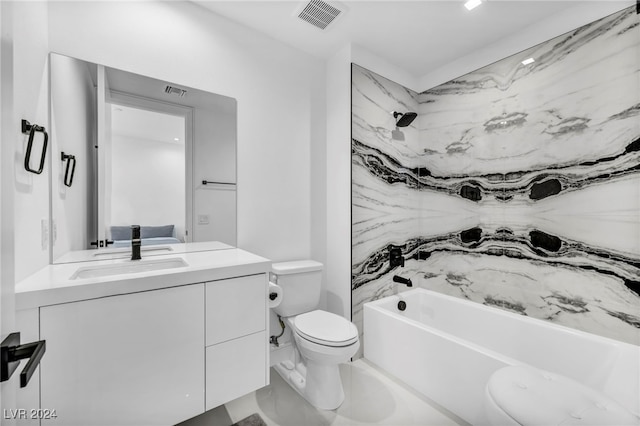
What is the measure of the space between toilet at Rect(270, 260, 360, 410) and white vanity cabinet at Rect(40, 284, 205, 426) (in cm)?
68

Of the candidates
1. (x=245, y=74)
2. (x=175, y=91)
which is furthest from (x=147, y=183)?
(x=245, y=74)

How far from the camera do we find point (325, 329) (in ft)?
5.89

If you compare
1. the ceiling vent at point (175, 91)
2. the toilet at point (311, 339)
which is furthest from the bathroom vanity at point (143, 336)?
the ceiling vent at point (175, 91)

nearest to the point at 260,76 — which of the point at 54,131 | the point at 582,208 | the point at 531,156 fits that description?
the point at 54,131

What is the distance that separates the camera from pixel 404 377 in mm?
1997

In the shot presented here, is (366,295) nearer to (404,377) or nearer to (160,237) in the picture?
Answer: (404,377)

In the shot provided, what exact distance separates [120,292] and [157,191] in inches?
31.0

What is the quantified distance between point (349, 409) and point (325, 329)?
50cm

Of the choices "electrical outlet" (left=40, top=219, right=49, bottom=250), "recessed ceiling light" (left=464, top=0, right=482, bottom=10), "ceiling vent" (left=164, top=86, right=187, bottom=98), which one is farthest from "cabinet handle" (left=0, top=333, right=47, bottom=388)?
"recessed ceiling light" (left=464, top=0, right=482, bottom=10)

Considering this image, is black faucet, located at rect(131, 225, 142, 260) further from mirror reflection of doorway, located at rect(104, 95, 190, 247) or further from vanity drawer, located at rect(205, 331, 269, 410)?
vanity drawer, located at rect(205, 331, 269, 410)

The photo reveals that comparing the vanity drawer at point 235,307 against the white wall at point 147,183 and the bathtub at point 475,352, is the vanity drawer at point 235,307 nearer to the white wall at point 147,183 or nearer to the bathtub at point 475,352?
the white wall at point 147,183

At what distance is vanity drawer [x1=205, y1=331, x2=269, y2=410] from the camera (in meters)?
1.35

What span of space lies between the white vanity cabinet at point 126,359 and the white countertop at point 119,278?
1.3 inches

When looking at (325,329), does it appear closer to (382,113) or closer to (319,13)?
(382,113)
